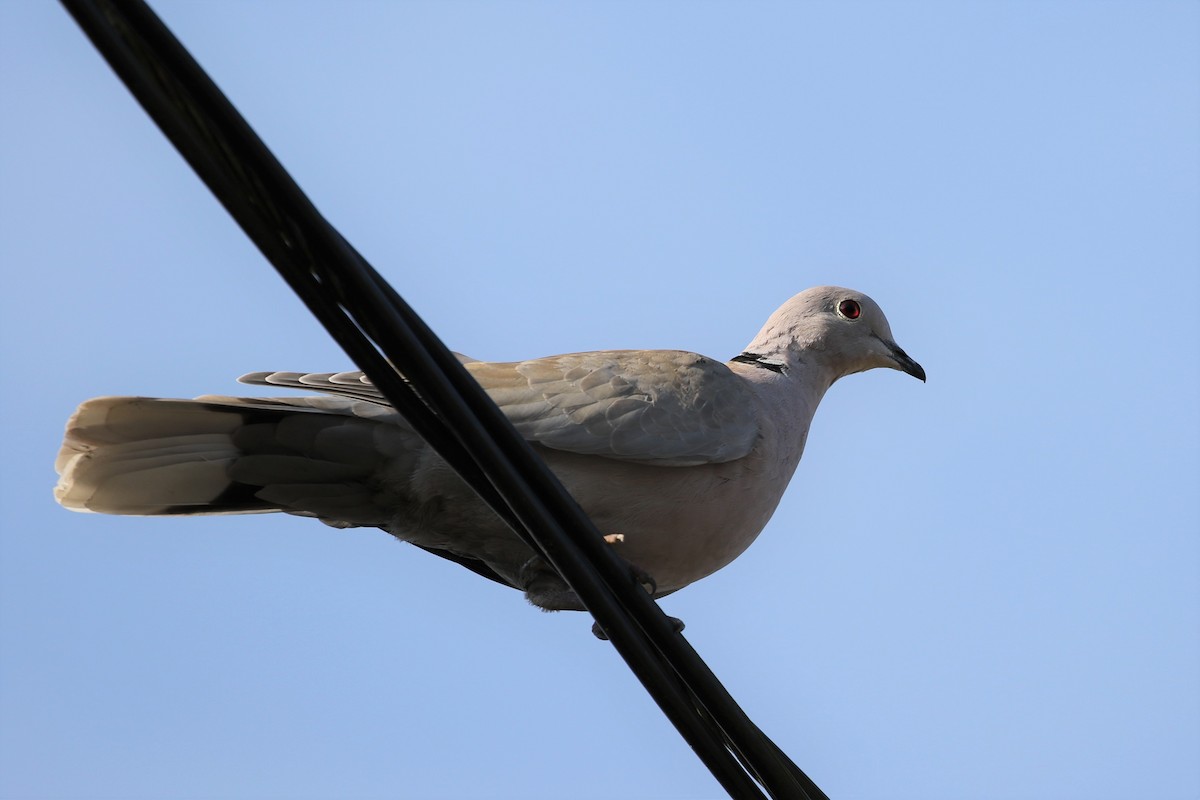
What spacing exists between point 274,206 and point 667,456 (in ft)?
8.32

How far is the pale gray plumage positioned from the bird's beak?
1.01 m

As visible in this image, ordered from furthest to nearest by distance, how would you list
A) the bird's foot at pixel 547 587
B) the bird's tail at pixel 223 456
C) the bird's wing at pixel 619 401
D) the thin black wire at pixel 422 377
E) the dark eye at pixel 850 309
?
the dark eye at pixel 850 309, the bird's foot at pixel 547 587, the bird's wing at pixel 619 401, the bird's tail at pixel 223 456, the thin black wire at pixel 422 377

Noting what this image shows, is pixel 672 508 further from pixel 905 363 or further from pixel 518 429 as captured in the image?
pixel 905 363

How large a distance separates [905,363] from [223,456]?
9.68 ft

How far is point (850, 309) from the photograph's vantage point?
593 cm

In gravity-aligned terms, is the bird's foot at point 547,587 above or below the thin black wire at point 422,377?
above

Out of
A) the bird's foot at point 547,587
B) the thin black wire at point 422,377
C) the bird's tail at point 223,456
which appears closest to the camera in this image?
the thin black wire at point 422,377

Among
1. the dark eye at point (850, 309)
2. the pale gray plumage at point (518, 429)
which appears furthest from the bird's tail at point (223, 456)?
the dark eye at point (850, 309)

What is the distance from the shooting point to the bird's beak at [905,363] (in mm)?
5992

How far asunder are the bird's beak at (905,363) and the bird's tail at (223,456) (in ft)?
8.05

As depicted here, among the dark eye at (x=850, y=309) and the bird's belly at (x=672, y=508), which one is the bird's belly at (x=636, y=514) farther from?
the dark eye at (x=850, y=309)

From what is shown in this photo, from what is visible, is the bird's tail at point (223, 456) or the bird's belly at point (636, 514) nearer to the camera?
the bird's tail at point (223, 456)

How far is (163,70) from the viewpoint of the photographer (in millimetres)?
2023

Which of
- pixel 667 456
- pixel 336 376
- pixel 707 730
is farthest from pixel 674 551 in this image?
pixel 707 730
